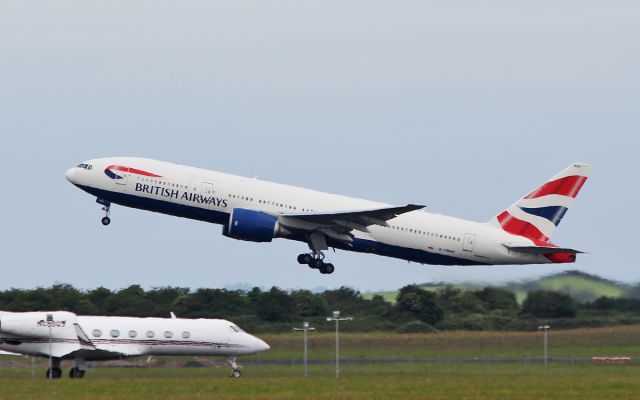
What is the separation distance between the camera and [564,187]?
2522 inches

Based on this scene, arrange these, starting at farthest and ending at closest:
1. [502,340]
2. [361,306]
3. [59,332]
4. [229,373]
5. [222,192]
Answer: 1. [361,306]
2. [502,340]
3. [222,192]
4. [229,373]
5. [59,332]

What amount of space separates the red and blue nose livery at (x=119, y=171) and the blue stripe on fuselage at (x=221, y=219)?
0.67m

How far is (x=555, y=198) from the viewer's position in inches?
2507

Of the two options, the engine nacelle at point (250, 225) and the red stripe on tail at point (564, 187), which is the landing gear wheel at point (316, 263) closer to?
the engine nacelle at point (250, 225)

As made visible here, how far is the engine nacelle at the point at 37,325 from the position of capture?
4872cm

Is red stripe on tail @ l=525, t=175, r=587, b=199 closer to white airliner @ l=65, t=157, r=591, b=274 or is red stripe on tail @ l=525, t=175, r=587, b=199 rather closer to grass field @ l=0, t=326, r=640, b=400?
white airliner @ l=65, t=157, r=591, b=274

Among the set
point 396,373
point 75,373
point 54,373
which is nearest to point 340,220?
point 396,373

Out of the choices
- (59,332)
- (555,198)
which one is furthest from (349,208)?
(59,332)

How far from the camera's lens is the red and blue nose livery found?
57.2 meters

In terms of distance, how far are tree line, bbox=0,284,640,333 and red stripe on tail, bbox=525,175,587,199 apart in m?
4.41

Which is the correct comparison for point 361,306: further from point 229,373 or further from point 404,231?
point 229,373

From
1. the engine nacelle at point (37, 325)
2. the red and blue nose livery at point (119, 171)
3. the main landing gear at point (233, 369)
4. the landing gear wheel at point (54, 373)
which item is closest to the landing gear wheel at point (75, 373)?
the landing gear wheel at point (54, 373)

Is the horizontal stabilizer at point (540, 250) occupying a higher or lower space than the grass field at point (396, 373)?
higher

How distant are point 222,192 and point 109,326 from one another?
877cm
